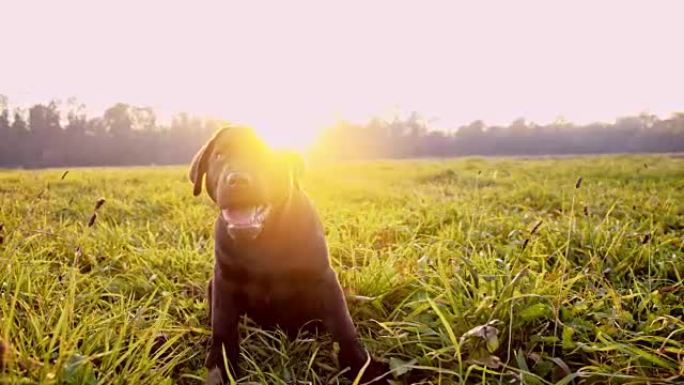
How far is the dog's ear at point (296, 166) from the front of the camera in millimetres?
2217

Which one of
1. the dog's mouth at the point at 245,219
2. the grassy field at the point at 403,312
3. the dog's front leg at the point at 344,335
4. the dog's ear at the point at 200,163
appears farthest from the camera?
the dog's ear at the point at 200,163

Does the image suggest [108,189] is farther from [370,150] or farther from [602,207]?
[370,150]

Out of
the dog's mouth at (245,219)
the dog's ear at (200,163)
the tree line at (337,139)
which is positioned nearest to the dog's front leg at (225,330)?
the dog's mouth at (245,219)

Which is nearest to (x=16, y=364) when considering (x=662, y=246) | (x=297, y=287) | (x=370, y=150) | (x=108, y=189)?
(x=297, y=287)

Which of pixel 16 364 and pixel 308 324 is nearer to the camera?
pixel 16 364

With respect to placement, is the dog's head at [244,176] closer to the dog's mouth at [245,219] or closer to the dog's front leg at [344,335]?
the dog's mouth at [245,219]

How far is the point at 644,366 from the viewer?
5.94 ft

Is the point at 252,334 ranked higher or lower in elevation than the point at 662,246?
lower

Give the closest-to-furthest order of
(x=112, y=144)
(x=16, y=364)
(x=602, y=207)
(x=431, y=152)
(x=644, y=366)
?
(x=16, y=364), (x=644, y=366), (x=602, y=207), (x=112, y=144), (x=431, y=152)

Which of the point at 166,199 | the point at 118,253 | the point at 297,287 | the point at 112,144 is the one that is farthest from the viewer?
the point at 112,144

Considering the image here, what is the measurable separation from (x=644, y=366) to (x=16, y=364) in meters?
2.17

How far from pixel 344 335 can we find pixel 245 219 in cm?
67

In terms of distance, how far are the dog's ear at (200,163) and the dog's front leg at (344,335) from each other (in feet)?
2.73

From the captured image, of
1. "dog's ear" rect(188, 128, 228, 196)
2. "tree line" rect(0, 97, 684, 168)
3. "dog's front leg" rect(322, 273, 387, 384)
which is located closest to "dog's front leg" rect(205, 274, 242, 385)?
"dog's front leg" rect(322, 273, 387, 384)
